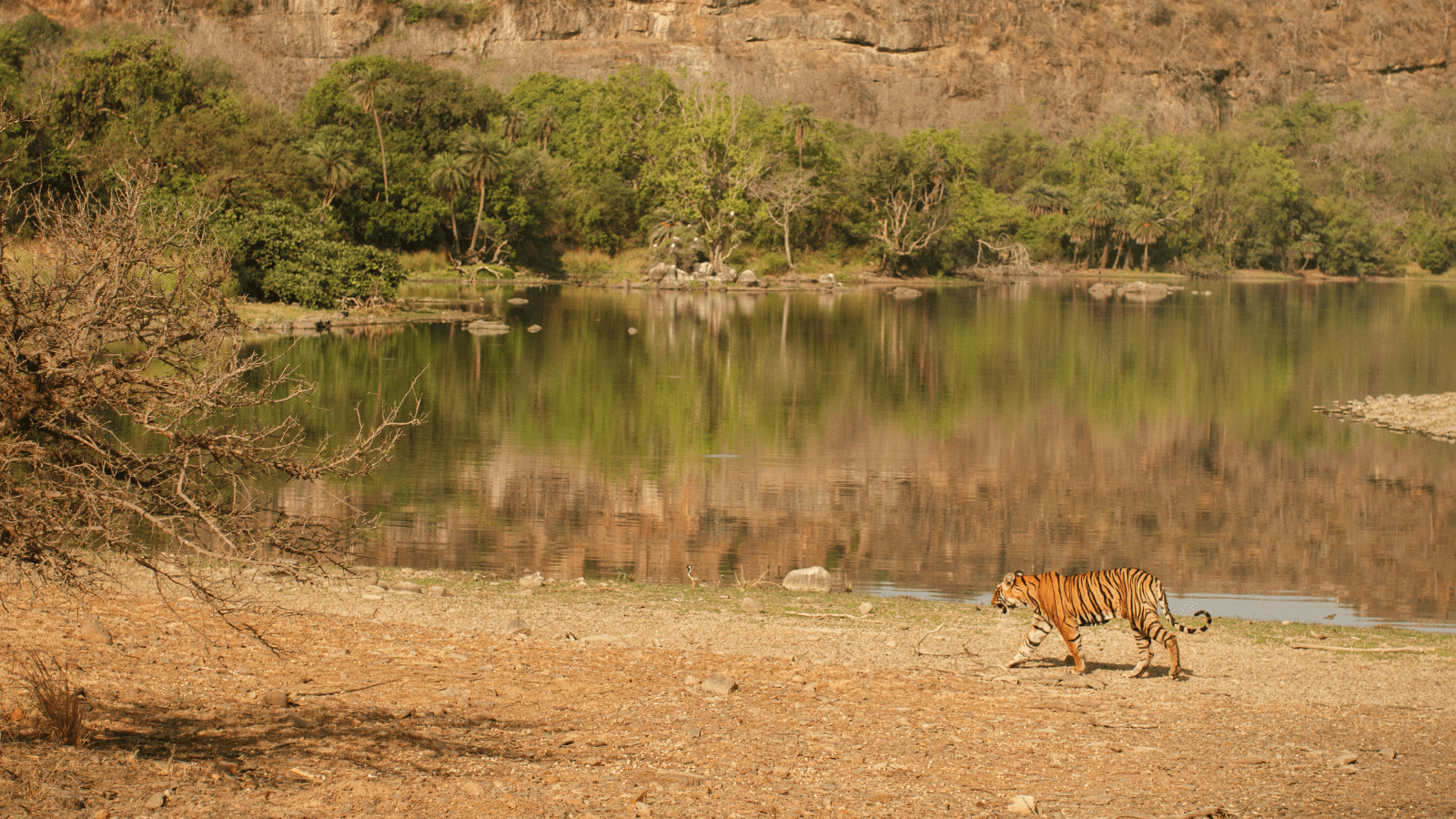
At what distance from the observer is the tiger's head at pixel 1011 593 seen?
9.82m

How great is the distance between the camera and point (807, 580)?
13.7m

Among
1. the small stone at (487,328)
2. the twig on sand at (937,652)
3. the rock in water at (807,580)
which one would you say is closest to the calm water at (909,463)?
the rock in water at (807,580)

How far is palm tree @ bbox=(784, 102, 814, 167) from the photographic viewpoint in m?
93.2

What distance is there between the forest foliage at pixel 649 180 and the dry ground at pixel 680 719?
36.4 meters

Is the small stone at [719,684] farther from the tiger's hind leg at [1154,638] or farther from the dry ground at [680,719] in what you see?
the tiger's hind leg at [1154,638]

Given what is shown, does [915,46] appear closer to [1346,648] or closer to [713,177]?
[713,177]

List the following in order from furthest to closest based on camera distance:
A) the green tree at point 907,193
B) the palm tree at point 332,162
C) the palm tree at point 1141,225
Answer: the palm tree at point 1141,225
the green tree at point 907,193
the palm tree at point 332,162

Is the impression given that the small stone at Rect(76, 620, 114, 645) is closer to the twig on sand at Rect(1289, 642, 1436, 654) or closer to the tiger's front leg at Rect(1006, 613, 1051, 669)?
the tiger's front leg at Rect(1006, 613, 1051, 669)

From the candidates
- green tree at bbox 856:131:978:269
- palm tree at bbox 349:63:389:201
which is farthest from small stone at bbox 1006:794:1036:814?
green tree at bbox 856:131:978:269

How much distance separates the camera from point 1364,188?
135 m

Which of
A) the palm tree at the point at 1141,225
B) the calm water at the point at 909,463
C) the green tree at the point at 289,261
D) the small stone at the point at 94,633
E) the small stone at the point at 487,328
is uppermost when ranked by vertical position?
the palm tree at the point at 1141,225

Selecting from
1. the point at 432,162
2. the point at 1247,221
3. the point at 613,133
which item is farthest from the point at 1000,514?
the point at 1247,221

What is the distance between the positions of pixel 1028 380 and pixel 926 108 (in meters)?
125

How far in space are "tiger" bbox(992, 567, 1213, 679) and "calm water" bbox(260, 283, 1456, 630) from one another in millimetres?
4320
